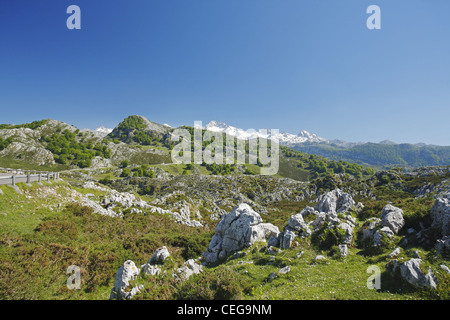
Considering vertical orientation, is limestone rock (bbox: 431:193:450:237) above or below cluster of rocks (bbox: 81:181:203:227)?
above

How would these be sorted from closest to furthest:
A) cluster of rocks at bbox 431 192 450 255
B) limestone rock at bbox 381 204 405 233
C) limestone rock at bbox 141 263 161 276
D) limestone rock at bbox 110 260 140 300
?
limestone rock at bbox 110 260 140 300 → cluster of rocks at bbox 431 192 450 255 → limestone rock at bbox 141 263 161 276 → limestone rock at bbox 381 204 405 233

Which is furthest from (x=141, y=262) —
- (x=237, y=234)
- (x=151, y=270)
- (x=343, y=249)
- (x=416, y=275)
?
(x=416, y=275)

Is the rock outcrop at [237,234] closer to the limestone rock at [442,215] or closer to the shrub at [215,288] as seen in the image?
the shrub at [215,288]

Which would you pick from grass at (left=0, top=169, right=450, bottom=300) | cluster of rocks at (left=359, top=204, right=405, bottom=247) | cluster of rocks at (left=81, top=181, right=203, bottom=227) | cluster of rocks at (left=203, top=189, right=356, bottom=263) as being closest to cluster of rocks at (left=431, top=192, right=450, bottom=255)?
grass at (left=0, top=169, right=450, bottom=300)

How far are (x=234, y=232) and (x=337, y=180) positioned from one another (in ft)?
272

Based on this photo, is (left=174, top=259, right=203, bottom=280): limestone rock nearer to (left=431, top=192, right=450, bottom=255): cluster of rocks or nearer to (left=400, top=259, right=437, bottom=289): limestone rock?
(left=400, top=259, right=437, bottom=289): limestone rock

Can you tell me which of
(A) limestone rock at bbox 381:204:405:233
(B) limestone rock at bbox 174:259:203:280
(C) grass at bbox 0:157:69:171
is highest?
(C) grass at bbox 0:157:69:171

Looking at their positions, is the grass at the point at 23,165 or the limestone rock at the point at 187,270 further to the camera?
the grass at the point at 23,165

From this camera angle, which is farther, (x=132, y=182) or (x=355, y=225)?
(x=132, y=182)

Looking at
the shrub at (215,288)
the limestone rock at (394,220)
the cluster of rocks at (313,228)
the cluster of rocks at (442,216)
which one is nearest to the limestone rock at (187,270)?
the shrub at (215,288)

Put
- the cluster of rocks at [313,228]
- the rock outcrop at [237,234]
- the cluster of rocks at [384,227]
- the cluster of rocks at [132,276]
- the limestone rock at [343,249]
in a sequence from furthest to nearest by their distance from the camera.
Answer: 1. the rock outcrop at [237,234]
2. the cluster of rocks at [313,228]
3. the cluster of rocks at [384,227]
4. the limestone rock at [343,249]
5. the cluster of rocks at [132,276]

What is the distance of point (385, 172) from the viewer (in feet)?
268
